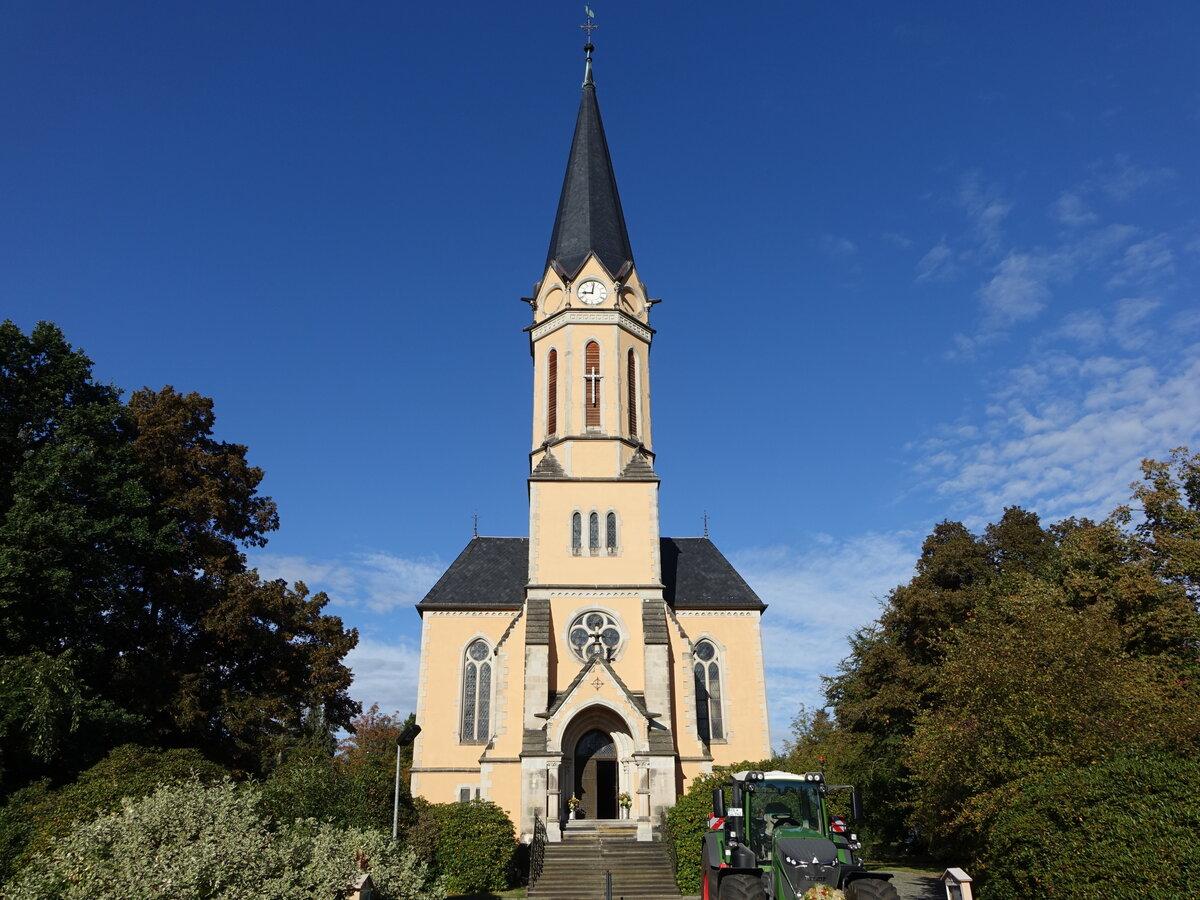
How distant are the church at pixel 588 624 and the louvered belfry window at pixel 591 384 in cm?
8

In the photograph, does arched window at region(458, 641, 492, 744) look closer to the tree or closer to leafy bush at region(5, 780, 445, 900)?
the tree

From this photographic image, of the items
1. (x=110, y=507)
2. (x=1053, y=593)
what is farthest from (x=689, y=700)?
(x=110, y=507)

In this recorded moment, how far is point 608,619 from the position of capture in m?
31.0

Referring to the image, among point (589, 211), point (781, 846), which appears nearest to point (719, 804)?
point (781, 846)

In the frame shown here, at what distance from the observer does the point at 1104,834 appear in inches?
492

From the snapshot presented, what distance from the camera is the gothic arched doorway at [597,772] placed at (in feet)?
95.7

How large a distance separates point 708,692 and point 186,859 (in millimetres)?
22961

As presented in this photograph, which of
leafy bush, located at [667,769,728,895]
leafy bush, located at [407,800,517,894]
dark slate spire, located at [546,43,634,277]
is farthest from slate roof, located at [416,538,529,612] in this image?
dark slate spire, located at [546,43,634,277]

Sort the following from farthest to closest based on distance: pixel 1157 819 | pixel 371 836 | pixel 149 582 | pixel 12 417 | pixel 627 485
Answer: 1. pixel 627 485
2. pixel 149 582
3. pixel 12 417
4. pixel 371 836
5. pixel 1157 819

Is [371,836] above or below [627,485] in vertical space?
below

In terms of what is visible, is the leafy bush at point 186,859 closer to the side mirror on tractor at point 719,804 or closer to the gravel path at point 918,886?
the side mirror on tractor at point 719,804

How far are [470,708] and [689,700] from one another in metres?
8.01

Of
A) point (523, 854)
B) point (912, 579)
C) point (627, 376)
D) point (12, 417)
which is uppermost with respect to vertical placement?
point (627, 376)

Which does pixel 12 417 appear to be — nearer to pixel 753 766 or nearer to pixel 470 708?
pixel 470 708
